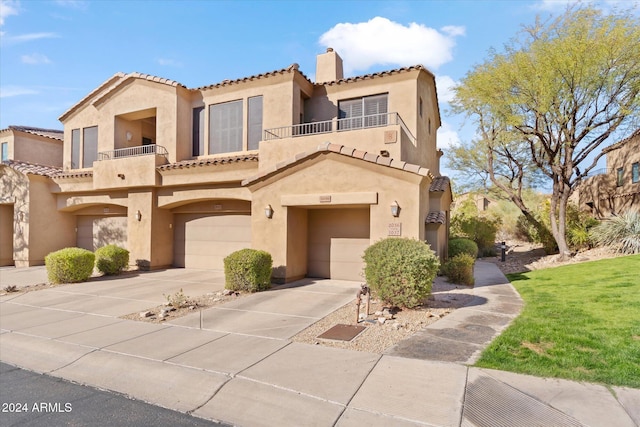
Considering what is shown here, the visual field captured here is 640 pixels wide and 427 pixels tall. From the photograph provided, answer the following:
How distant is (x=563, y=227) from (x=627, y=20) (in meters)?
→ 10.1

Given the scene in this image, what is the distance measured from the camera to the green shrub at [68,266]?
12.8 m

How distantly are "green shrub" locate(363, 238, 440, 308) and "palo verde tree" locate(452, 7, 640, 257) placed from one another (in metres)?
13.2

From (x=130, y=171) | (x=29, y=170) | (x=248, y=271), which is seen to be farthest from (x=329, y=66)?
(x=29, y=170)

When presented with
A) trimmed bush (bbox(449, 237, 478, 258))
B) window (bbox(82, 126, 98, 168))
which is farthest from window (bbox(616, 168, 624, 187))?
window (bbox(82, 126, 98, 168))

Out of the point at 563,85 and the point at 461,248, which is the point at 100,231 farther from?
the point at 563,85

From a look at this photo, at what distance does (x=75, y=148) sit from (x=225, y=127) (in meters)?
10.4

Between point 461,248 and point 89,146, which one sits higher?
point 89,146

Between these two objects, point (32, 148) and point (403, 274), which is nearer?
point (403, 274)

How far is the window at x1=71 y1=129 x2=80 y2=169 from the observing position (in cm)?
1982

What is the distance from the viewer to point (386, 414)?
4.02 metres

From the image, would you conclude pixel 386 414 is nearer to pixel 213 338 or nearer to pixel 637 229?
pixel 213 338

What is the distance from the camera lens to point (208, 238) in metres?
16.1

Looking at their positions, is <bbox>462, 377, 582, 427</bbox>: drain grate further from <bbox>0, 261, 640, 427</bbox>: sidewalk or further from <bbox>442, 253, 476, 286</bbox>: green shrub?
<bbox>442, 253, 476, 286</bbox>: green shrub

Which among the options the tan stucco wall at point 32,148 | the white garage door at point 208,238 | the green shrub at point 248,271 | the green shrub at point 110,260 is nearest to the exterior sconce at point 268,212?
the green shrub at point 248,271
